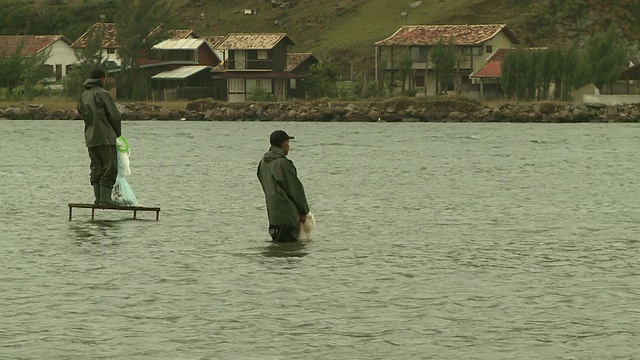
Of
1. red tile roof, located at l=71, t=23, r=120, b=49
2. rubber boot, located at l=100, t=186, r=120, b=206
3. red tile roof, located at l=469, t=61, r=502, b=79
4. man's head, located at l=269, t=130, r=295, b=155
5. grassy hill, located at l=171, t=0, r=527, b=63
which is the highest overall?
grassy hill, located at l=171, t=0, r=527, b=63

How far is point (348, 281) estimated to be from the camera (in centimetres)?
1742

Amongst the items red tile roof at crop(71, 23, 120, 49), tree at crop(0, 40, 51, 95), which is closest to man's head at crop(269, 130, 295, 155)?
tree at crop(0, 40, 51, 95)

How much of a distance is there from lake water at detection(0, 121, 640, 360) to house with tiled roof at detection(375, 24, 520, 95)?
244 feet

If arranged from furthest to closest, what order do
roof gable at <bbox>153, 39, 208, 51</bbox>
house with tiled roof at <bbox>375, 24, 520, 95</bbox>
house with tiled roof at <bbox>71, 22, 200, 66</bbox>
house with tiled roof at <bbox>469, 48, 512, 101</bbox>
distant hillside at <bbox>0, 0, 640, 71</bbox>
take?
distant hillside at <bbox>0, 0, 640, 71</bbox> < house with tiled roof at <bbox>71, 22, 200, 66</bbox> < roof gable at <bbox>153, 39, 208, 51</bbox> < house with tiled roof at <bbox>375, 24, 520, 95</bbox> < house with tiled roof at <bbox>469, 48, 512, 101</bbox>

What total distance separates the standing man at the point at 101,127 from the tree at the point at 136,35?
8655 centimetres

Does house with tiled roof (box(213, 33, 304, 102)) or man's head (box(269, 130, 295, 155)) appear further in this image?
house with tiled roof (box(213, 33, 304, 102))

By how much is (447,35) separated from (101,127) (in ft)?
313

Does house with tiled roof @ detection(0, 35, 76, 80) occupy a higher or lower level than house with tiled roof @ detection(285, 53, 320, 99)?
higher

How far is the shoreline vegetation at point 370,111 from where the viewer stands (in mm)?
90188

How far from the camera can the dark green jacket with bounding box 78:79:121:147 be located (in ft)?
71.7

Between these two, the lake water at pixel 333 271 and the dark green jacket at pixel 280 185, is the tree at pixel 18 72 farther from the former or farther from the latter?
the dark green jacket at pixel 280 185

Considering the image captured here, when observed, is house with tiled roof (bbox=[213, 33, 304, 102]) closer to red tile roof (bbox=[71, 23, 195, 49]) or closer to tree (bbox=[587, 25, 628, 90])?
red tile roof (bbox=[71, 23, 195, 49])

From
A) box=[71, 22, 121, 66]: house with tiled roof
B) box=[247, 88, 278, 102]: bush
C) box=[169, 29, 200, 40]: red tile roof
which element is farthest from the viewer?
box=[71, 22, 121, 66]: house with tiled roof

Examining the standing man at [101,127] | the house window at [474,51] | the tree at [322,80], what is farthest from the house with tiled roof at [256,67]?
the standing man at [101,127]
